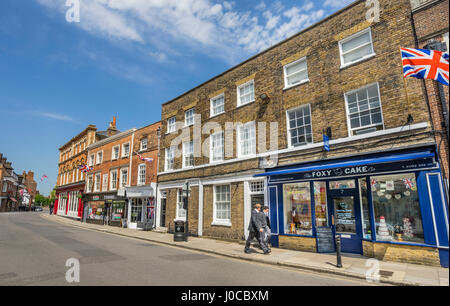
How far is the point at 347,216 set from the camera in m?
9.99

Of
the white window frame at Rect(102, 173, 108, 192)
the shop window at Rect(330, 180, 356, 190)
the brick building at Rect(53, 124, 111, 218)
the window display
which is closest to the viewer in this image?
the shop window at Rect(330, 180, 356, 190)

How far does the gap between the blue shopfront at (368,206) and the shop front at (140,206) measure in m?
11.4

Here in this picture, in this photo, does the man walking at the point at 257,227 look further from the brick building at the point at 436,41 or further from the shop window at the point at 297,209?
the brick building at the point at 436,41

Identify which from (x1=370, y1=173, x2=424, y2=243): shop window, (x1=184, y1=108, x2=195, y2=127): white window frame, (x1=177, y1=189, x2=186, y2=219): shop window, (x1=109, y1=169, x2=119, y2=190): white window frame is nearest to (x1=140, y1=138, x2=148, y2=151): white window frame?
(x1=109, y1=169, x2=119, y2=190): white window frame

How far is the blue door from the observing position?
9594 mm

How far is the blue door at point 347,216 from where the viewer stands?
9594 mm

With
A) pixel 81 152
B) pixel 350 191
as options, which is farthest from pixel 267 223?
pixel 81 152

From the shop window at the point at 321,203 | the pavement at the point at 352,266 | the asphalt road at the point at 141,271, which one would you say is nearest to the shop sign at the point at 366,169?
the shop window at the point at 321,203

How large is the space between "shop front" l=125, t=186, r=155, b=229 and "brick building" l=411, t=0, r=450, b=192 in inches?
684

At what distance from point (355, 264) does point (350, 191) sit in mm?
2843

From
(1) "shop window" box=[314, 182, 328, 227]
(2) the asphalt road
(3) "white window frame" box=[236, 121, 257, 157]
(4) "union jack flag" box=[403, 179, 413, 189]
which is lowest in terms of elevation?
(2) the asphalt road

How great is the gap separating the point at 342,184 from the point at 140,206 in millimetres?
16590

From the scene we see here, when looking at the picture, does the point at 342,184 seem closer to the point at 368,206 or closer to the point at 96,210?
the point at 368,206

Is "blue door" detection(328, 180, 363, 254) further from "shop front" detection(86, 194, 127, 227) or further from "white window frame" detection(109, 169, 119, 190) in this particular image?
"white window frame" detection(109, 169, 119, 190)
